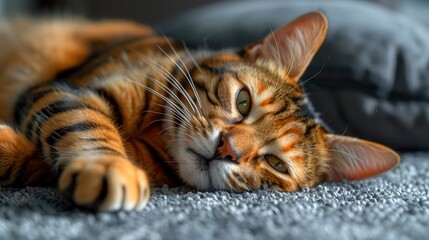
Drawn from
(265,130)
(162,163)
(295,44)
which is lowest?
(162,163)

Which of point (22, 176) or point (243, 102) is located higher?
point (243, 102)

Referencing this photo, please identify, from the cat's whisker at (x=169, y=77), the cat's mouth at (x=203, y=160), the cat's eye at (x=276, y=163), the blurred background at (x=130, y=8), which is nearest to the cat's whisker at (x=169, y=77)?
the cat's whisker at (x=169, y=77)

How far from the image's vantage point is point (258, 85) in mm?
1279

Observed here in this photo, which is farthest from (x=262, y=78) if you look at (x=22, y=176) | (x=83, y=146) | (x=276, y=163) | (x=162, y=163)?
(x=22, y=176)

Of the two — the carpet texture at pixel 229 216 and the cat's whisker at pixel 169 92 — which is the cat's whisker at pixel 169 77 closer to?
the cat's whisker at pixel 169 92

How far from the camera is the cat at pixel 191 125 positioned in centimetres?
111

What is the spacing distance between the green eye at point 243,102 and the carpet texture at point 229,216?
217 millimetres

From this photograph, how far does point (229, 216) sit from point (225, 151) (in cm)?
24

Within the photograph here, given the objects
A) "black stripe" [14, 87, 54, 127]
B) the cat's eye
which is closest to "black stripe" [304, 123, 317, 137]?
the cat's eye

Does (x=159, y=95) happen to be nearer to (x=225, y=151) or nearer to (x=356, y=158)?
(x=225, y=151)

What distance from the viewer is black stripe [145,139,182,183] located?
1.25 m

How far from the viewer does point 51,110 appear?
1.19 meters

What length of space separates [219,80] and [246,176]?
0.27m

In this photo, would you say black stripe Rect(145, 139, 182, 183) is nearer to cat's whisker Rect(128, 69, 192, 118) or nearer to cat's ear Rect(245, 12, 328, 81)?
cat's whisker Rect(128, 69, 192, 118)
